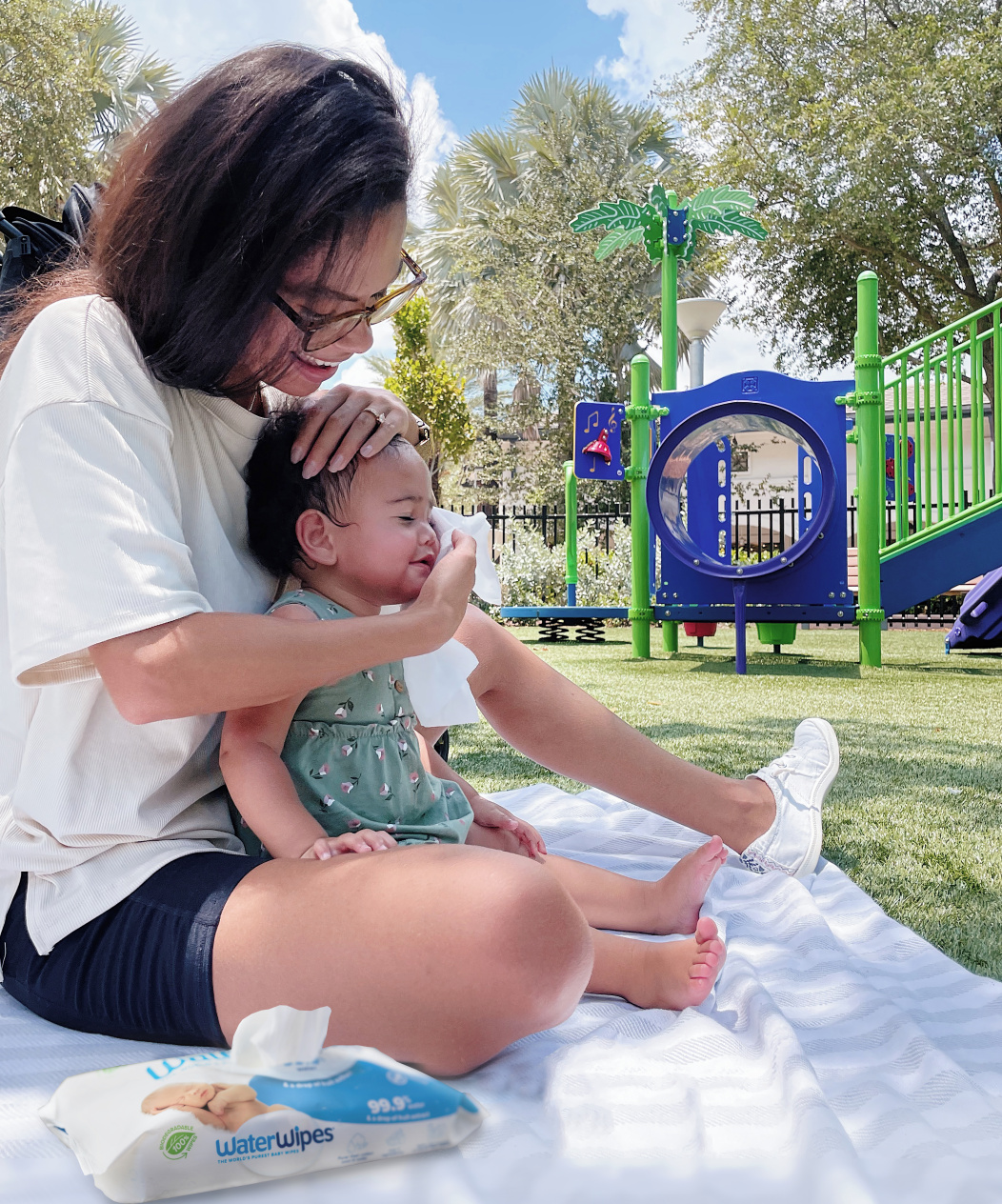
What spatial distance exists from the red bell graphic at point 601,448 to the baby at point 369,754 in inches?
315

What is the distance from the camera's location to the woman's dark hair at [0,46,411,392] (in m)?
1.34

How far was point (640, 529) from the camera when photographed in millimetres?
8031

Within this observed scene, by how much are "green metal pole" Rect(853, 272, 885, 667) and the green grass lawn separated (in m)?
0.35

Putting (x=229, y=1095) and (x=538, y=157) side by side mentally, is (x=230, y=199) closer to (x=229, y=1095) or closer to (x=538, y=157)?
(x=229, y=1095)

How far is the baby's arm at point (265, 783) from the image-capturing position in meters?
1.34

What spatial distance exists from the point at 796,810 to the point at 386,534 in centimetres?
114

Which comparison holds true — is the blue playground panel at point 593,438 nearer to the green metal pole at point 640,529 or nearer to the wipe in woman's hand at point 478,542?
the green metal pole at point 640,529

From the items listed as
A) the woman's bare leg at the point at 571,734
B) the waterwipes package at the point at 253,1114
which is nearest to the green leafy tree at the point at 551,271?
the woman's bare leg at the point at 571,734

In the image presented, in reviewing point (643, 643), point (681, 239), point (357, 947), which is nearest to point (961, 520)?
point (643, 643)

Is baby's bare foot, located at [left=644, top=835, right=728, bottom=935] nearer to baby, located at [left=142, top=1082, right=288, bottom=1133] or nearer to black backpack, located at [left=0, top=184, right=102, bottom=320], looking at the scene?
baby, located at [left=142, top=1082, right=288, bottom=1133]

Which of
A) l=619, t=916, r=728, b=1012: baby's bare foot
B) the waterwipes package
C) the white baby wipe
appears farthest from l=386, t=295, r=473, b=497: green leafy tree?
the waterwipes package

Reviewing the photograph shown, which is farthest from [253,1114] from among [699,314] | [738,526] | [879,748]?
[738,526]

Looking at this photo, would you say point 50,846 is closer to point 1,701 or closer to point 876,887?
point 1,701

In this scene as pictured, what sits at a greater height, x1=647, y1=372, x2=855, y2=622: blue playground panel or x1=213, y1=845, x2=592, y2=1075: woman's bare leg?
x1=647, y1=372, x2=855, y2=622: blue playground panel
